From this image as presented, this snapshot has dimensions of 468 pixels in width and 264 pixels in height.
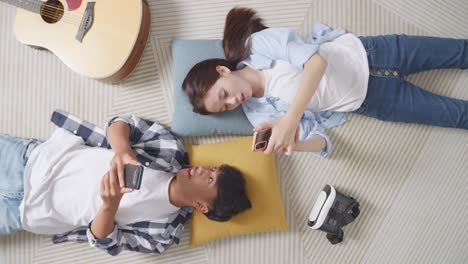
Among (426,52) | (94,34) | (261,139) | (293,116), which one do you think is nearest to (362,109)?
(426,52)

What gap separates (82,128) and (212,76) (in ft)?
2.01

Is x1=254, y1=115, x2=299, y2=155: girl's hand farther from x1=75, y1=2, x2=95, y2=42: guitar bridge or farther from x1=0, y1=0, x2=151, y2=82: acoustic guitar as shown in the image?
x1=75, y1=2, x2=95, y2=42: guitar bridge

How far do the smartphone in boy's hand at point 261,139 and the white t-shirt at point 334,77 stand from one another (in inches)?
11.0

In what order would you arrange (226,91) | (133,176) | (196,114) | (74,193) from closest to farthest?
(133,176) → (226,91) → (74,193) → (196,114)

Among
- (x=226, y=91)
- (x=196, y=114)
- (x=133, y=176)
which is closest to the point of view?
(x=133, y=176)

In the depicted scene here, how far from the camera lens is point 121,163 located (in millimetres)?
1112

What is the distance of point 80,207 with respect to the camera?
133 centimetres

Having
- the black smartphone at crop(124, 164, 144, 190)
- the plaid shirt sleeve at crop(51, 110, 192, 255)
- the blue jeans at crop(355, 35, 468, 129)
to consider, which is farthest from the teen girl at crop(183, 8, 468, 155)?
the black smartphone at crop(124, 164, 144, 190)

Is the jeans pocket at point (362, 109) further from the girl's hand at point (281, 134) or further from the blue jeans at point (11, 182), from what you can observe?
the blue jeans at point (11, 182)

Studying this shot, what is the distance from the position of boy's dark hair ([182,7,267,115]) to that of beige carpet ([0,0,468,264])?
0.54 ft

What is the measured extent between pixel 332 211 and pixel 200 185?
0.54m

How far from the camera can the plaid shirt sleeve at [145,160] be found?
4.50 feet

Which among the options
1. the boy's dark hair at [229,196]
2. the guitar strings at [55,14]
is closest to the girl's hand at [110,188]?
the boy's dark hair at [229,196]

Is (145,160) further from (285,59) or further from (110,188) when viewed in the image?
(285,59)
